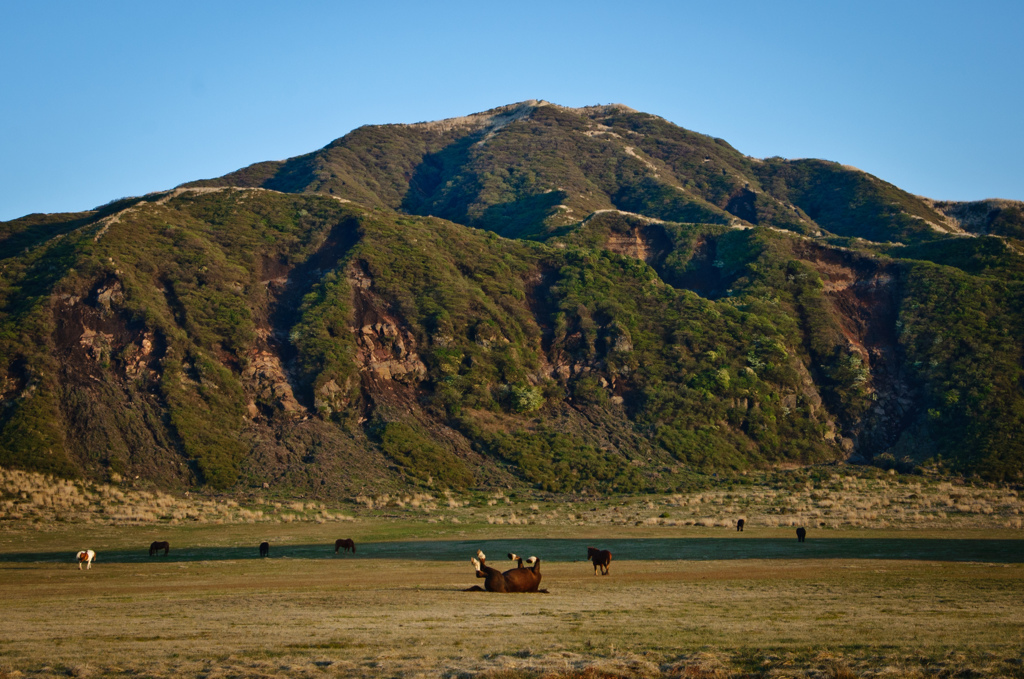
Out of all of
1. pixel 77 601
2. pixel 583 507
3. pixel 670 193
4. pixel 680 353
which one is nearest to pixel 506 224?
pixel 670 193

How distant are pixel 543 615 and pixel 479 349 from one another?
2644 inches

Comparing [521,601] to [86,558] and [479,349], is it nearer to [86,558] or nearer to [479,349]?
[86,558]

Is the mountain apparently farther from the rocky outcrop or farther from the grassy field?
the grassy field

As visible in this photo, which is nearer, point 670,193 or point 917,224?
point 917,224

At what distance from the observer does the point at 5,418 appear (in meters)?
62.4

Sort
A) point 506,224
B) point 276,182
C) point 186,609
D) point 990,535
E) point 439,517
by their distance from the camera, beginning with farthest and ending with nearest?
point 276,182
point 506,224
point 439,517
point 990,535
point 186,609

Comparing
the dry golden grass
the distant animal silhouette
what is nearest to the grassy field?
the dry golden grass

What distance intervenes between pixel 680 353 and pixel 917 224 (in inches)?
2755

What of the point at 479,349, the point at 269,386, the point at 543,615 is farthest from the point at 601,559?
the point at 479,349

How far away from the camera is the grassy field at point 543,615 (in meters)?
12.2

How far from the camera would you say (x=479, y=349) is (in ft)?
275

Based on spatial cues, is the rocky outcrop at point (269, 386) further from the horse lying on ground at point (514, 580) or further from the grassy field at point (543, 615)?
the horse lying on ground at point (514, 580)

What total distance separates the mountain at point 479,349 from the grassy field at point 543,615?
112ft

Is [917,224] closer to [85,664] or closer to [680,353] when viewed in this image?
[680,353]
